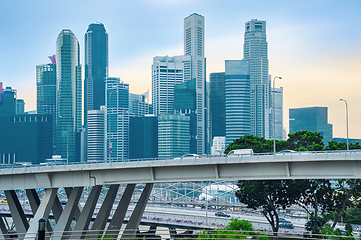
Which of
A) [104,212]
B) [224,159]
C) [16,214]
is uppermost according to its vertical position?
[224,159]

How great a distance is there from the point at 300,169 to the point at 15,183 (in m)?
25.8

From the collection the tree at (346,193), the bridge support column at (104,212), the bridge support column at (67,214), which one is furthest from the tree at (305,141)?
the bridge support column at (67,214)

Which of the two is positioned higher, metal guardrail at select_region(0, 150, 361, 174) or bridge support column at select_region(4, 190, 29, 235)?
metal guardrail at select_region(0, 150, 361, 174)

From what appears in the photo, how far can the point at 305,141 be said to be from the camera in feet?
192

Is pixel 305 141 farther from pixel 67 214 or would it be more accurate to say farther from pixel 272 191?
pixel 67 214

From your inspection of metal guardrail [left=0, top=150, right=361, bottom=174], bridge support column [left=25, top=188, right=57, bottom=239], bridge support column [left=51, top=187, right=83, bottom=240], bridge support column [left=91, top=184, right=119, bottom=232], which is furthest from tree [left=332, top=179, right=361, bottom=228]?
bridge support column [left=25, top=188, right=57, bottom=239]

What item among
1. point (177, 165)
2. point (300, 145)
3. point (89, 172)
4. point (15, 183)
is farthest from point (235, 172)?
point (300, 145)

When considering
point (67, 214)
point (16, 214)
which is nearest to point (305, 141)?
point (67, 214)

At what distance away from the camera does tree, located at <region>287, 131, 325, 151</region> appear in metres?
57.1

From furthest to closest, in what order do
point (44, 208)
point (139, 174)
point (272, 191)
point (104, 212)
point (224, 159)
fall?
point (272, 191), point (104, 212), point (139, 174), point (44, 208), point (224, 159)

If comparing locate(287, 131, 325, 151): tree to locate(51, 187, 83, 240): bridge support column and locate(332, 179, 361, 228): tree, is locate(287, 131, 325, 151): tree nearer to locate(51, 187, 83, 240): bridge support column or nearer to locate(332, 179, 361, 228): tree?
locate(332, 179, 361, 228): tree

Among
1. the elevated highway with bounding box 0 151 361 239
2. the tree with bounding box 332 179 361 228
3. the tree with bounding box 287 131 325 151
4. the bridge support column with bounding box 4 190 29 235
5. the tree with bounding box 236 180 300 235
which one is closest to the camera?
the elevated highway with bounding box 0 151 361 239

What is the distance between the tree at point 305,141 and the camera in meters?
57.1

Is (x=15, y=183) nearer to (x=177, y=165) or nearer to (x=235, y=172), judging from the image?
(x=177, y=165)
